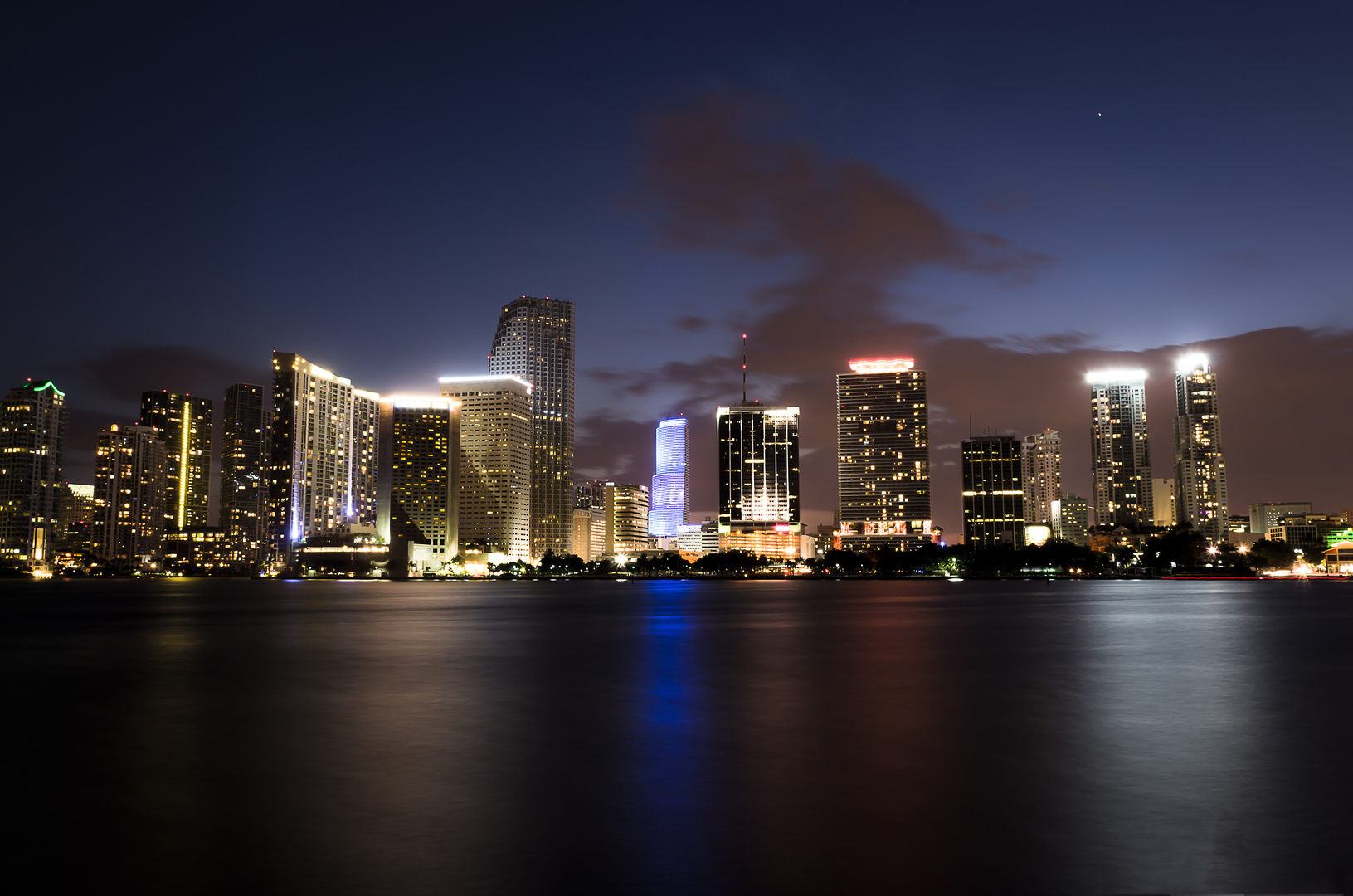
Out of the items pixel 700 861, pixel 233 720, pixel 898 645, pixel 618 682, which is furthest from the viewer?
pixel 898 645

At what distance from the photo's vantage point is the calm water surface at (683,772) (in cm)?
1253

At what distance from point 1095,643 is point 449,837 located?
47.0 metres

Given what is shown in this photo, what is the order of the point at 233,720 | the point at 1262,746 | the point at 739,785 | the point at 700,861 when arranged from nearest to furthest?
the point at 700,861 < the point at 739,785 < the point at 1262,746 < the point at 233,720

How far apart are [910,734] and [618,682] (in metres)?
14.2

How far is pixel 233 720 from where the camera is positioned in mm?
25641

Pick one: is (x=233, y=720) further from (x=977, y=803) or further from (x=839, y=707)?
(x=977, y=803)

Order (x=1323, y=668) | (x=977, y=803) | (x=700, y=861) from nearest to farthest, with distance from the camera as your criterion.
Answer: (x=700, y=861), (x=977, y=803), (x=1323, y=668)

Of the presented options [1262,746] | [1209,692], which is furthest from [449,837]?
[1209,692]

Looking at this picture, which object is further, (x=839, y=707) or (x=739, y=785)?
(x=839, y=707)

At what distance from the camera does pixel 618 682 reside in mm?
35062

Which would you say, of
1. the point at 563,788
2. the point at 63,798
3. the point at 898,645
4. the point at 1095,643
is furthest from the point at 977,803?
the point at 1095,643

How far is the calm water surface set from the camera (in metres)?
12.5

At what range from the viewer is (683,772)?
61.8 feet

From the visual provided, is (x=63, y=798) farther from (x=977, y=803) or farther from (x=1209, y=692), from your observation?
(x=1209, y=692)
